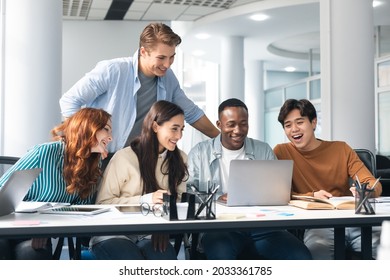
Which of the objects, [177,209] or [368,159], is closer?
[177,209]

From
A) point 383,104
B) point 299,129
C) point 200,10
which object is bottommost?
point 299,129

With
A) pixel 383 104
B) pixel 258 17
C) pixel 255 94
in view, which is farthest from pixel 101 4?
pixel 255 94

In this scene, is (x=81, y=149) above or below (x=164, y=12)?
below

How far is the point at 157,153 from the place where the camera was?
2557 mm

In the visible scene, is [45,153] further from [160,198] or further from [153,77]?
[153,77]

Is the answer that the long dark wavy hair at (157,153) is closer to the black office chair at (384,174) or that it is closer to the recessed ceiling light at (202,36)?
the black office chair at (384,174)

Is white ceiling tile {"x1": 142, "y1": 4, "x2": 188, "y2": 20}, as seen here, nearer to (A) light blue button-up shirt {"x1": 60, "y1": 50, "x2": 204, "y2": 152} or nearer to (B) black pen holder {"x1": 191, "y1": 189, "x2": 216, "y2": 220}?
(A) light blue button-up shirt {"x1": 60, "y1": 50, "x2": 204, "y2": 152}

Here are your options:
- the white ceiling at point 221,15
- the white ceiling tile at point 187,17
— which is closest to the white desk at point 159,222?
the white ceiling at point 221,15

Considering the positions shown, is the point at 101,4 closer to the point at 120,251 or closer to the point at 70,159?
the point at 70,159

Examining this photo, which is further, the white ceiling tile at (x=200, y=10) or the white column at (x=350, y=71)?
the white ceiling tile at (x=200, y=10)

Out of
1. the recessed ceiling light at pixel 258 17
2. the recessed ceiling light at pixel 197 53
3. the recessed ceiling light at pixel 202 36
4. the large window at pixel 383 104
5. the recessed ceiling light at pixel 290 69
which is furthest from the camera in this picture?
the recessed ceiling light at pixel 290 69

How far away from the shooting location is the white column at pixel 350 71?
4.82 meters

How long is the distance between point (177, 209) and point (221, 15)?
7312 millimetres

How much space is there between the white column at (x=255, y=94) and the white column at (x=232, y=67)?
Answer: 2346mm
